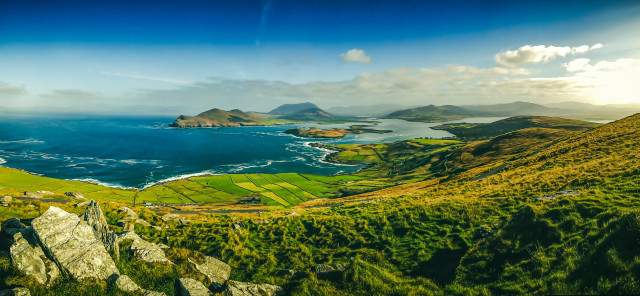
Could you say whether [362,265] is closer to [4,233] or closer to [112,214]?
[4,233]

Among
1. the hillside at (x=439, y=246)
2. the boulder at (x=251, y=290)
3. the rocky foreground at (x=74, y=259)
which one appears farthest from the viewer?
the boulder at (x=251, y=290)

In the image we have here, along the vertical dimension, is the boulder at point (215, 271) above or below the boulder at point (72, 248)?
below

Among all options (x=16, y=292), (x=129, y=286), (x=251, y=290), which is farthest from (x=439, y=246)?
(x=16, y=292)

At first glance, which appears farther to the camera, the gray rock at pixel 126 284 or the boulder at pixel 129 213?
the boulder at pixel 129 213

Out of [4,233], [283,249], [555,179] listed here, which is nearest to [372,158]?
[555,179]

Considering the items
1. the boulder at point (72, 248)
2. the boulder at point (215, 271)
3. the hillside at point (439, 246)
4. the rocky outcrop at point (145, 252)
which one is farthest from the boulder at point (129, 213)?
the boulder at point (215, 271)

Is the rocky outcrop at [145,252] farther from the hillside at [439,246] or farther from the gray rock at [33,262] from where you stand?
the gray rock at [33,262]

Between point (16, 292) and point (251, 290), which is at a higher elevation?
point (16, 292)

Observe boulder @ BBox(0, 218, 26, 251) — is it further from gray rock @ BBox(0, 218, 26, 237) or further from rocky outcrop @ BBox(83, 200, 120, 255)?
rocky outcrop @ BBox(83, 200, 120, 255)

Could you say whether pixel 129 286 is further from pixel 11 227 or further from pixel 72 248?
pixel 11 227
